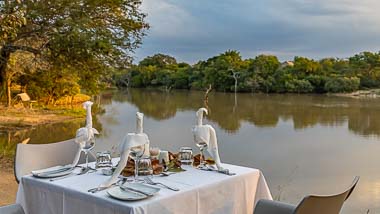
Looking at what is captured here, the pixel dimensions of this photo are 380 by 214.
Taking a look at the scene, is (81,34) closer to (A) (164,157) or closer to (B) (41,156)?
(B) (41,156)


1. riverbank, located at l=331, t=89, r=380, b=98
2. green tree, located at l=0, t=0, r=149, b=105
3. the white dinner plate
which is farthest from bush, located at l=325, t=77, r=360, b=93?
the white dinner plate

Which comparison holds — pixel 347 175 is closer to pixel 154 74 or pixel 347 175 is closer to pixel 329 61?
pixel 329 61

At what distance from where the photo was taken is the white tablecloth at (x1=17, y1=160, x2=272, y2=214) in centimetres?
176

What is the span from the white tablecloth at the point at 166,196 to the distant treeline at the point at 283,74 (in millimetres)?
31466

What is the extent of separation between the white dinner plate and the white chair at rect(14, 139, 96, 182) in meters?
0.94

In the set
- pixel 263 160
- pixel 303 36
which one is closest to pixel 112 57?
pixel 263 160

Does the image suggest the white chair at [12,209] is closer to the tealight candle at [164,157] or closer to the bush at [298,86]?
the tealight candle at [164,157]

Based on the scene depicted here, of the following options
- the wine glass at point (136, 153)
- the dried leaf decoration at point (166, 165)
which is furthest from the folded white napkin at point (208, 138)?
the wine glass at point (136, 153)

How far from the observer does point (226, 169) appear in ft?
7.39

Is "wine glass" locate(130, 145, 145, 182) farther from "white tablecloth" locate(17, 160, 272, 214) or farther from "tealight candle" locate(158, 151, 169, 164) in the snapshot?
"tealight candle" locate(158, 151, 169, 164)

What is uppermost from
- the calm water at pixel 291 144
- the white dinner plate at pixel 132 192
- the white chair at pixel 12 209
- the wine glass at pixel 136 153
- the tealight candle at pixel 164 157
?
the wine glass at pixel 136 153

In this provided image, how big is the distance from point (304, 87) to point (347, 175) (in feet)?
95.6

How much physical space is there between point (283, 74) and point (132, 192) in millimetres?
35732

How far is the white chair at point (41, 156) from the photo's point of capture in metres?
2.58
